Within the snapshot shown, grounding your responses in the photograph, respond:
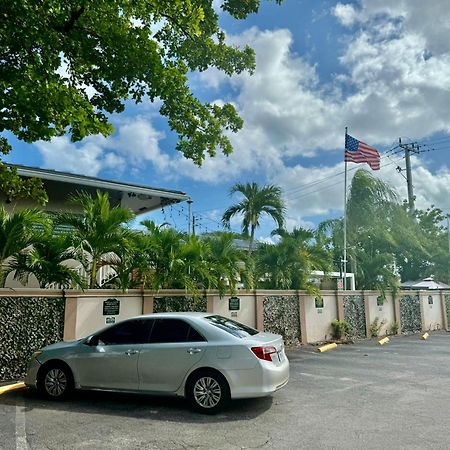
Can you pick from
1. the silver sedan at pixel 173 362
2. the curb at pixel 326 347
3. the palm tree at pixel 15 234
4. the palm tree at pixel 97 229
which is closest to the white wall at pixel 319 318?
the curb at pixel 326 347

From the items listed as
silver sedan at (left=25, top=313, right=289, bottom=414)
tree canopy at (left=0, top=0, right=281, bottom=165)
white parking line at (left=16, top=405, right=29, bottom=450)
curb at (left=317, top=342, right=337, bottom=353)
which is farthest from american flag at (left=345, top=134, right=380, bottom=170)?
white parking line at (left=16, top=405, right=29, bottom=450)

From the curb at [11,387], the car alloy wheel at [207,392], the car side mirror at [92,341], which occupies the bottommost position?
the curb at [11,387]

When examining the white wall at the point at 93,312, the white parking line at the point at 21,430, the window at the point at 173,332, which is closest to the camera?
the white parking line at the point at 21,430

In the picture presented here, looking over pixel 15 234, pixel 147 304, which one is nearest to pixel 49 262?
pixel 15 234

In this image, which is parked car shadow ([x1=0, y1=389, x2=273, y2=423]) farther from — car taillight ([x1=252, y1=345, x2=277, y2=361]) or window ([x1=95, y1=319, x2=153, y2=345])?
window ([x1=95, y1=319, x2=153, y2=345])

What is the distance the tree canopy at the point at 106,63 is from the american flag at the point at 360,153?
1367 cm

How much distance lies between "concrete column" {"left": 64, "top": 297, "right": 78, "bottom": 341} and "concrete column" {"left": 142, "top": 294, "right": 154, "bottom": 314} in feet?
6.27

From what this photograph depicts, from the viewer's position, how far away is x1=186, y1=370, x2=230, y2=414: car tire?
6793 millimetres

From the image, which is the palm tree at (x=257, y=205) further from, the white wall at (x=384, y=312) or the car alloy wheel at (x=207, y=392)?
the car alloy wheel at (x=207, y=392)

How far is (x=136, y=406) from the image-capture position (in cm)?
736

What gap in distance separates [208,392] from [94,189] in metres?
11.3

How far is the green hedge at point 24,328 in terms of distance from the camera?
952 cm

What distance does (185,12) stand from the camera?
7.51m

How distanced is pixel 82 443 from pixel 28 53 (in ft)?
20.1
